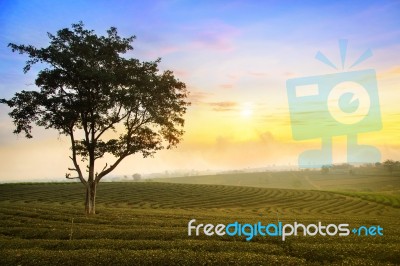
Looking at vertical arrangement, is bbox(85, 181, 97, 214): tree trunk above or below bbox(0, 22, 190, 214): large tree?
below

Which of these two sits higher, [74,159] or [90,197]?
[74,159]

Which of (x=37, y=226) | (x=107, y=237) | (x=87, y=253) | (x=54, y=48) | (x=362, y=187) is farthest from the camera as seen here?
(x=362, y=187)

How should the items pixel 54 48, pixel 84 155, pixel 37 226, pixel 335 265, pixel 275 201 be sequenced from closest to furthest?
pixel 335 265 < pixel 37 226 < pixel 54 48 < pixel 84 155 < pixel 275 201

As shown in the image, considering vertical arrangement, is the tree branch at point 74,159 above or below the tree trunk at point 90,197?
above

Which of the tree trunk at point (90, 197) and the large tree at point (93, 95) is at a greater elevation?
the large tree at point (93, 95)

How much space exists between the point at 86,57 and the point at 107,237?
22.8 meters

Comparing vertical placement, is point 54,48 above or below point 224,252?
above

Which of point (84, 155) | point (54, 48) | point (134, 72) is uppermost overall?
point (54, 48)

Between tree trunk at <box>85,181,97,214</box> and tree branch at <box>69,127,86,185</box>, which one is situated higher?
tree branch at <box>69,127,86,185</box>

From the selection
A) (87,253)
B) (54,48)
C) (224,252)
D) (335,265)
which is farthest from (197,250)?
(54,48)

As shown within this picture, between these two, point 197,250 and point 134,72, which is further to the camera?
point 134,72

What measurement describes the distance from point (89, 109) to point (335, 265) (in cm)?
3195

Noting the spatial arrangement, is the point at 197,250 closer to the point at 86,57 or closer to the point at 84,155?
the point at 84,155

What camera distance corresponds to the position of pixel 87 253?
1991cm
